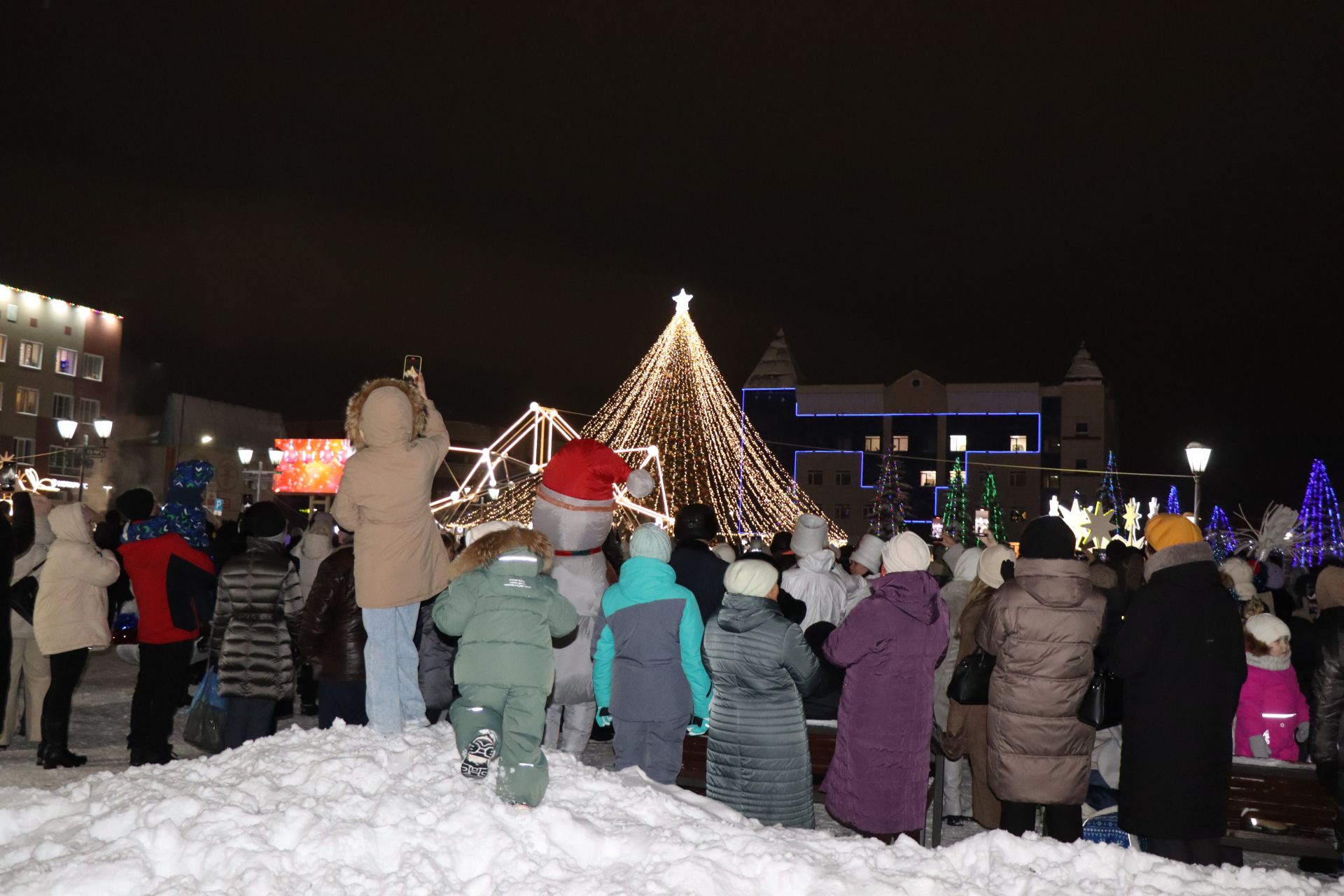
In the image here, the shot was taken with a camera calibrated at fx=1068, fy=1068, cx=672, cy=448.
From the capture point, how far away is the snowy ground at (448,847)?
4668 mm

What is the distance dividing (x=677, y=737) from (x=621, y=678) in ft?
1.58

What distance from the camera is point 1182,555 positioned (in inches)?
221

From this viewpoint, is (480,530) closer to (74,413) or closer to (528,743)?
(528,743)

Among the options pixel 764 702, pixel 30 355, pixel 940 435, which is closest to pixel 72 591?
pixel 764 702

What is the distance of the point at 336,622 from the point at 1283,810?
6.11m

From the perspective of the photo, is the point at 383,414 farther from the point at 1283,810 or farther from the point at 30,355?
the point at 30,355

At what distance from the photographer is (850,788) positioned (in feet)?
19.9

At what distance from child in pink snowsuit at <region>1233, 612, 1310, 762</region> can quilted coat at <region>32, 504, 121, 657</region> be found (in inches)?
330

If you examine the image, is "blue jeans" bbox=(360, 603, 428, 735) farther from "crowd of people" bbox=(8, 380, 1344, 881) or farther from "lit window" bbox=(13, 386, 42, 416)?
"lit window" bbox=(13, 386, 42, 416)

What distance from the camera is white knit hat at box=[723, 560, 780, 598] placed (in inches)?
230

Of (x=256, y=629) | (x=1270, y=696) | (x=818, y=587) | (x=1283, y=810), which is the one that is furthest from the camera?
(x=818, y=587)

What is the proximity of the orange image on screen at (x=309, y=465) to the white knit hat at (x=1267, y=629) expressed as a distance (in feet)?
206

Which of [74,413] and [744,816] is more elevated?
[74,413]

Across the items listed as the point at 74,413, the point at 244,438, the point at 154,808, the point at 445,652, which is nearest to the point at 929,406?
the point at 244,438
